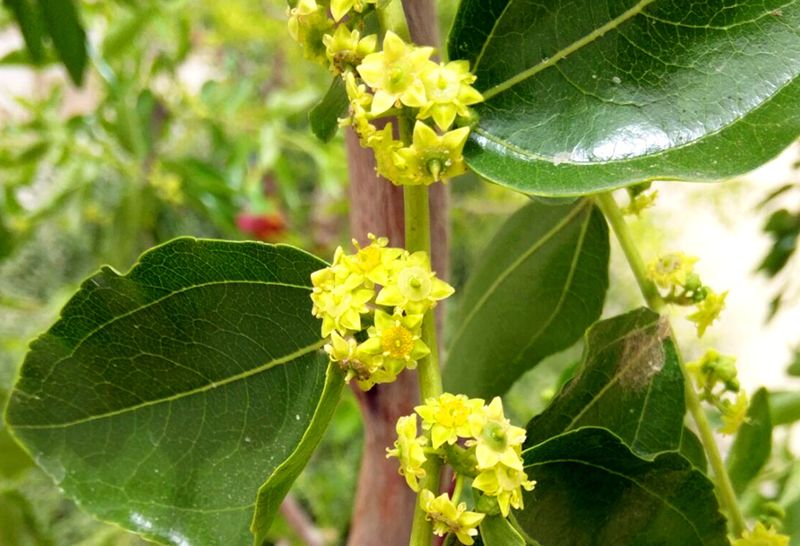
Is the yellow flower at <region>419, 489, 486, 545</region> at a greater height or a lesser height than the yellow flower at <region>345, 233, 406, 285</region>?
lesser

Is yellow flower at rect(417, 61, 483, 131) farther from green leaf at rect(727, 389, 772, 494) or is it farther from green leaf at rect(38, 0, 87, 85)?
green leaf at rect(38, 0, 87, 85)

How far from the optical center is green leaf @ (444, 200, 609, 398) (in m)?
0.42

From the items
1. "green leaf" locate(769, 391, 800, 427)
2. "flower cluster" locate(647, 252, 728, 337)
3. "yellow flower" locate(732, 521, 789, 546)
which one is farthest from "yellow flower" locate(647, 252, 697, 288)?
"green leaf" locate(769, 391, 800, 427)

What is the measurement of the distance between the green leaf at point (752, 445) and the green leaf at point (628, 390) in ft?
0.42

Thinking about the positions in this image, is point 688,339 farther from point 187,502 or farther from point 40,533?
point 187,502

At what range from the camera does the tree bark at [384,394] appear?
1.23ft

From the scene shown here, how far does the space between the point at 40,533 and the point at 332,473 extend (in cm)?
100

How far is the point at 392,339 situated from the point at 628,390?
13 cm

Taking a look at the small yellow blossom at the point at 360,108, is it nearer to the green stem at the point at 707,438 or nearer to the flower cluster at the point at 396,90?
the flower cluster at the point at 396,90

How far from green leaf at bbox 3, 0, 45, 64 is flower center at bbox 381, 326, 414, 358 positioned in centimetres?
54

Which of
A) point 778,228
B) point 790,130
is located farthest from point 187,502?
point 778,228

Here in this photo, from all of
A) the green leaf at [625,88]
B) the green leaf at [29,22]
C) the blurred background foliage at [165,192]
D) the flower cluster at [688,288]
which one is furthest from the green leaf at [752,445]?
the green leaf at [29,22]

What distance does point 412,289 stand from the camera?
0.26m

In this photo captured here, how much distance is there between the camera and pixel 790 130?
25 centimetres
